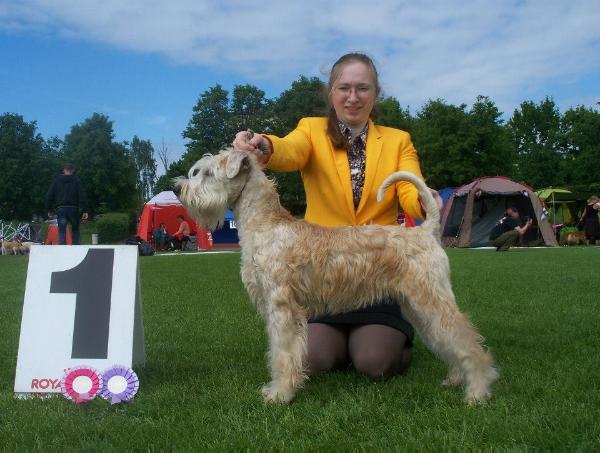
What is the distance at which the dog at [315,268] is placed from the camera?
3.18 m

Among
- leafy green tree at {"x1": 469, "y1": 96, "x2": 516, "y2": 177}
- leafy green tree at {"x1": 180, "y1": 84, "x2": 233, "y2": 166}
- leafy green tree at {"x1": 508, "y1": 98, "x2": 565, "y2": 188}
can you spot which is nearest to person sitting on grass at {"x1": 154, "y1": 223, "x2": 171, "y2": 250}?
leafy green tree at {"x1": 180, "y1": 84, "x2": 233, "y2": 166}

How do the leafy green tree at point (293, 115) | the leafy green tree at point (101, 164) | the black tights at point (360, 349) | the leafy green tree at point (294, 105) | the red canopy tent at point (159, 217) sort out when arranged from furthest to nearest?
the leafy green tree at point (101, 164) → the leafy green tree at point (294, 105) → the leafy green tree at point (293, 115) → the red canopy tent at point (159, 217) → the black tights at point (360, 349)

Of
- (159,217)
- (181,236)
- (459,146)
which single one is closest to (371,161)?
(181,236)

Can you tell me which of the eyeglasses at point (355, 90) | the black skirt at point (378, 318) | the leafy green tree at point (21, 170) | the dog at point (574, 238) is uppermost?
the leafy green tree at point (21, 170)

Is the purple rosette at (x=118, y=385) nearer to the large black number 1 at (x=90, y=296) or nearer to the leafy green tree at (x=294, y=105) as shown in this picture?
the large black number 1 at (x=90, y=296)

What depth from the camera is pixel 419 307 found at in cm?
318

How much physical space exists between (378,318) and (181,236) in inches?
877

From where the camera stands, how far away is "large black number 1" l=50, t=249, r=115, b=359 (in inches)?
136

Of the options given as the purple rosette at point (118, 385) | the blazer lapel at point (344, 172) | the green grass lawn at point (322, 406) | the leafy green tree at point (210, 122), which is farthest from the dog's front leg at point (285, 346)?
the leafy green tree at point (210, 122)

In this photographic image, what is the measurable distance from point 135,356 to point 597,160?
47171 millimetres

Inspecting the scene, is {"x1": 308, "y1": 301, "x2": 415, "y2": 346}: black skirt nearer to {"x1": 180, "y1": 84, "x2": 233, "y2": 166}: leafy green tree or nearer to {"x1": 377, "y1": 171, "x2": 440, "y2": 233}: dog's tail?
{"x1": 377, "y1": 171, "x2": 440, "y2": 233}: dog's tail

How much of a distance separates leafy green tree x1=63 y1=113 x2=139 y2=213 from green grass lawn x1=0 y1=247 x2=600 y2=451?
160 feet

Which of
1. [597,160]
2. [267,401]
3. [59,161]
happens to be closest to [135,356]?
[267,401]

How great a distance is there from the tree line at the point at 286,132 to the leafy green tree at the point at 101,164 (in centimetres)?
9
